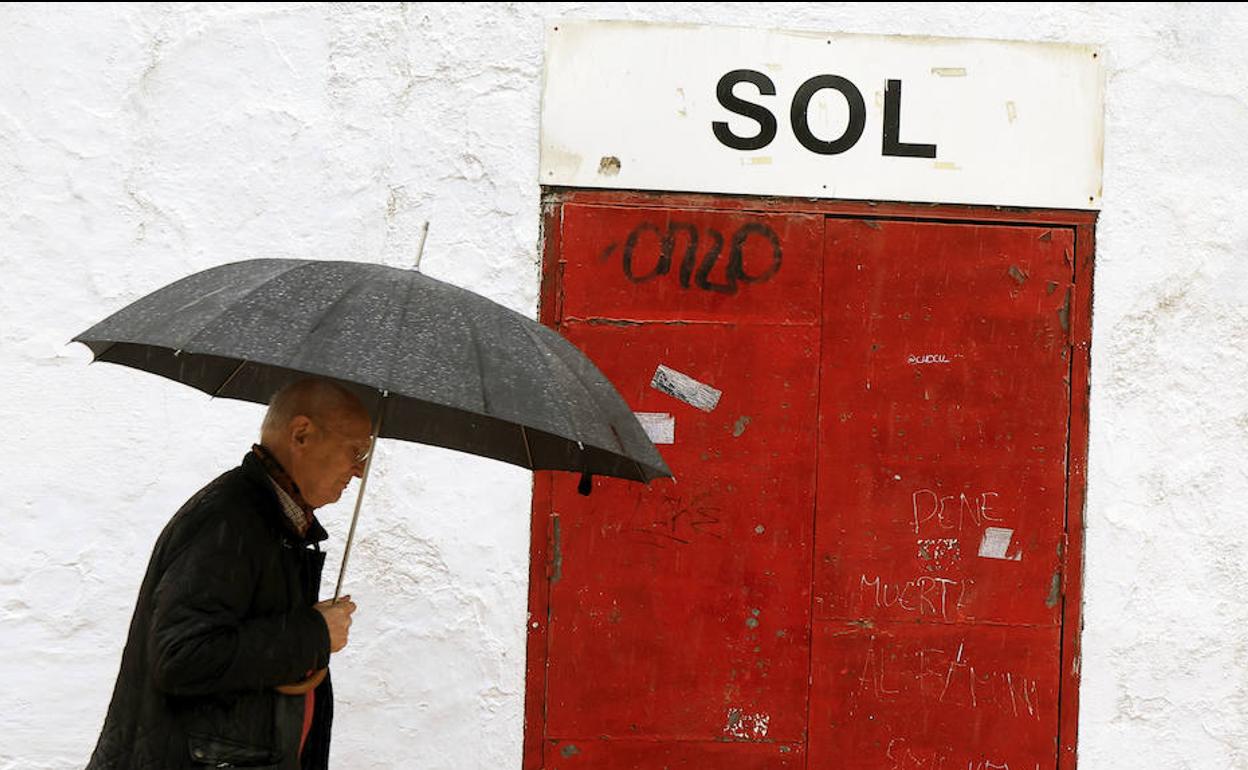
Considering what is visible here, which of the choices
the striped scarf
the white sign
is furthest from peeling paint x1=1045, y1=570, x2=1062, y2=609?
the striped scarf

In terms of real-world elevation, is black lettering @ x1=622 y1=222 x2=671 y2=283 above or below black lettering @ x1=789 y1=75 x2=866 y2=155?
below

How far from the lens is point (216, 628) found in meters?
2.81

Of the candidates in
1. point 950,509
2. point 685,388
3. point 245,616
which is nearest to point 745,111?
point 685,388

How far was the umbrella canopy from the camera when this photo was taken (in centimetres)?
260

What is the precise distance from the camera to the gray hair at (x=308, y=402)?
3.04 meters

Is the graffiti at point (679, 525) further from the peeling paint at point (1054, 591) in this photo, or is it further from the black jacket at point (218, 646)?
the black jacket at point (218, 646)

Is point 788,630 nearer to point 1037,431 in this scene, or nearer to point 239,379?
point 1037,431

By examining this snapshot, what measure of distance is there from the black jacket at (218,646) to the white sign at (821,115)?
84.4 inches

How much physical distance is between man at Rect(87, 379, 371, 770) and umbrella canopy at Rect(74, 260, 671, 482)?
186mm

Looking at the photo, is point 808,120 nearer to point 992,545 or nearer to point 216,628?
point 992,545

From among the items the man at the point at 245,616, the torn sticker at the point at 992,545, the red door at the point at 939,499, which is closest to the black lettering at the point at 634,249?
the red door at the point at 939,499

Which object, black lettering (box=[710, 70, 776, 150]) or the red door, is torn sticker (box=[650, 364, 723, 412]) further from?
black lettering (box=[710, 70, 776, 150])

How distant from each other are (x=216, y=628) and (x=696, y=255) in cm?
243

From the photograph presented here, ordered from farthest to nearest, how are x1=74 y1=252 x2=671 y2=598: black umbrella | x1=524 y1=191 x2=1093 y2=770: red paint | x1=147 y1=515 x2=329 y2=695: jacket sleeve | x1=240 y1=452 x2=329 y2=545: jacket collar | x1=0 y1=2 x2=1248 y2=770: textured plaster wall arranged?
1. x1=524 y1=191 x2=1093 y2=770: red paint
2. x1=0 y1=2 x2=1248 y2=770: textured plaster wall
3. x1=240 y1=452 x2=329 y2=545: jacket collar
4. x1=147 y1=515 x2=329 y2=695: jacket sleeve
5. x1=74 y1=252 x2=671 y2=598: black umbrella
